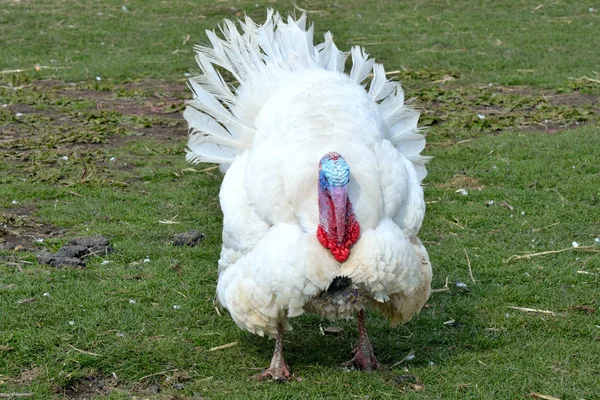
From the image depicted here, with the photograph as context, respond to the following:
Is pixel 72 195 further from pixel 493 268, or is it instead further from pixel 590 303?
pixel 590 303

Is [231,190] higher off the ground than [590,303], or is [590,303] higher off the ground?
[231,190]

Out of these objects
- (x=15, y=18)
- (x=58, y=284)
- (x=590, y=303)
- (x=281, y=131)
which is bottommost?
(x=15, y=18)

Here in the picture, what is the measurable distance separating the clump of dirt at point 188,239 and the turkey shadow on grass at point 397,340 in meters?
1.53

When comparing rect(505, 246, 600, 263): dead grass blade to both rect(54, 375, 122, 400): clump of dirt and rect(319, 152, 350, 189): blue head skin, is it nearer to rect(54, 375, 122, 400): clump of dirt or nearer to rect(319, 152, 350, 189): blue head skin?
rect(319, 152, 350, 189): blue head skin

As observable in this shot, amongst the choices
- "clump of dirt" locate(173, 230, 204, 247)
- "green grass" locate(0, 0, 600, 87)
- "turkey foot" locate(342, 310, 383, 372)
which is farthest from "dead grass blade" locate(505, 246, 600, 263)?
"green grass" locate(0, 0, 600, 87)

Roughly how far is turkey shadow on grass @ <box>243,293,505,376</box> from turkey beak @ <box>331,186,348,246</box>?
1242 millimetres

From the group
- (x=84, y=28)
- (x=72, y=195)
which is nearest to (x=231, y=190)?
(x=72, y=195)

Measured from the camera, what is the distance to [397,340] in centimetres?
629

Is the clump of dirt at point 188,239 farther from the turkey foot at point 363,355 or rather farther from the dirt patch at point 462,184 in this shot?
the dirt patch at point 462,184

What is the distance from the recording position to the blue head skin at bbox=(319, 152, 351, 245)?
5.01 meters

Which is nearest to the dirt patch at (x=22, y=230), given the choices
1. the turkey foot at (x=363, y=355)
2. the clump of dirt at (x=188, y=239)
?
the clump of dirt at (x=188, y=239)

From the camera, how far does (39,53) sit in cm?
1434

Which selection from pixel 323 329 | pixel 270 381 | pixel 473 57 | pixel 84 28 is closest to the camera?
pixel 270 381

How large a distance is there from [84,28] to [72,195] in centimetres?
756
